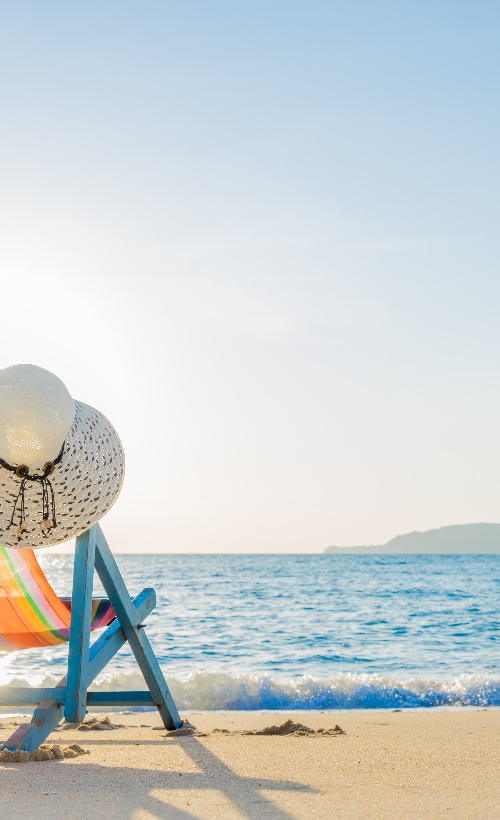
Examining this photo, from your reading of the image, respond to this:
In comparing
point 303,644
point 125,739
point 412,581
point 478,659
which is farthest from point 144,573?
point 125,739

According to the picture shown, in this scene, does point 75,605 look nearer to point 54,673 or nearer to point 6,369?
point 6,369

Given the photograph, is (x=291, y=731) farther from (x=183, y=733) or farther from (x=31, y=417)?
(x=31, y=417)

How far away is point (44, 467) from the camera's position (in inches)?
120

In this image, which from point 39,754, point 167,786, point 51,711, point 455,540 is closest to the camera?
point 167,786

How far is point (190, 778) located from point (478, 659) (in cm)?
825

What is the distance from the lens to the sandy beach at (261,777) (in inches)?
106

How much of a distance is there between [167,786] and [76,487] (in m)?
1.16

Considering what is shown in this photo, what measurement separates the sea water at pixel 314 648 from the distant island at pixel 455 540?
81.7 meters

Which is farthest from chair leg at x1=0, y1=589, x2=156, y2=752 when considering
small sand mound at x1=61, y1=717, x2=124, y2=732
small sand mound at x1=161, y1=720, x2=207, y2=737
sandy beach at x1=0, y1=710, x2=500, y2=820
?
small sand mound at x1=61, y1=717, x2=124, y2=732

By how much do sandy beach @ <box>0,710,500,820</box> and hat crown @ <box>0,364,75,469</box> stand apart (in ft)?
3.89

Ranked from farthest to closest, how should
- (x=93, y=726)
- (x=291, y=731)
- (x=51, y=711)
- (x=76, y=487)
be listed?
1. (x=93, y=726)
2. (x=291, y=731)
3. (x=51, y=711)
4. (x=76, y=487)

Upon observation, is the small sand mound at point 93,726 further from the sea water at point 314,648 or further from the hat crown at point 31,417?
the hat crown at point 31,417

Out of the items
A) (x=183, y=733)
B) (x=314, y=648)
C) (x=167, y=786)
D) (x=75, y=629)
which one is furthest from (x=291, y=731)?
(x=314, y=648)

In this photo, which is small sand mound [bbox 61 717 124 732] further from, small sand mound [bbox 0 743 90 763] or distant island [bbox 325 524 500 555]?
distant island [bbox 325 524 500 555]
